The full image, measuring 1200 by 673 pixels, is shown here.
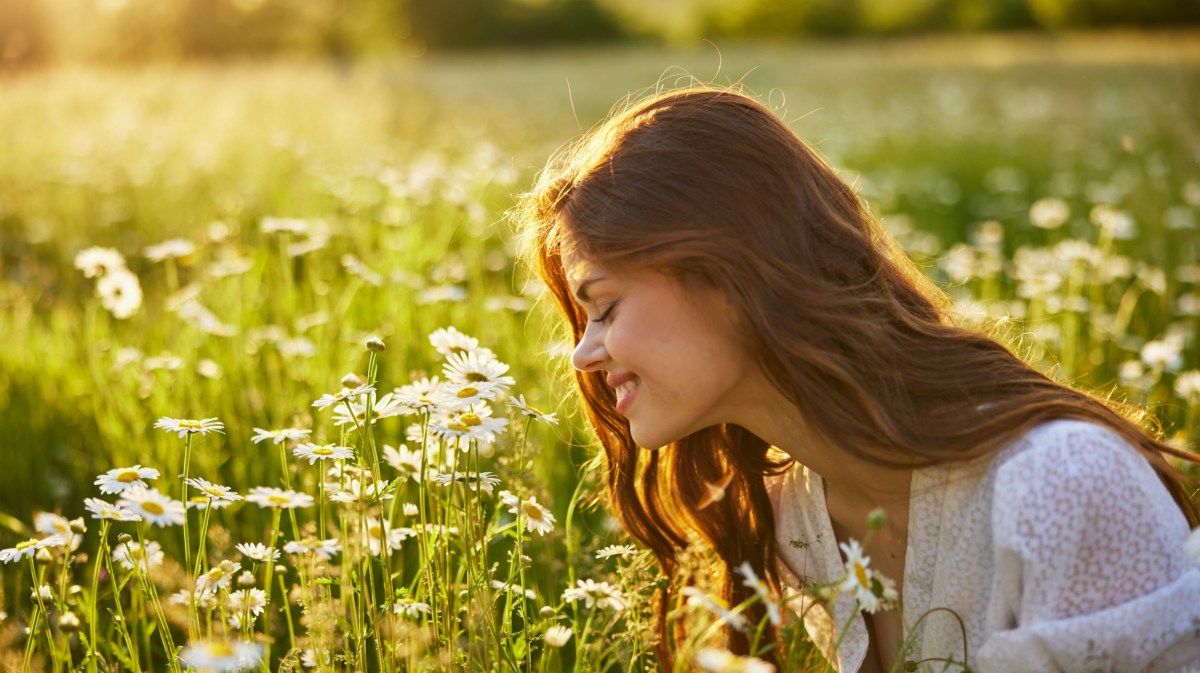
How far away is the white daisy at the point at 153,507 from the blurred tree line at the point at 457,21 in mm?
7806

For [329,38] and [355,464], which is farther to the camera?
[329,38]

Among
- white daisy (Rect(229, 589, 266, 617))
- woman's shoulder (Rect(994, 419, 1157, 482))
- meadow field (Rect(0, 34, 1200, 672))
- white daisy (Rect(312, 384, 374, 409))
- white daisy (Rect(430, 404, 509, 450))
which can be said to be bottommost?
meadow field (Rect(0, 34, 1200, 672))

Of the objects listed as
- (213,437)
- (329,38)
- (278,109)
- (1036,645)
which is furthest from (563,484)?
(329,38)

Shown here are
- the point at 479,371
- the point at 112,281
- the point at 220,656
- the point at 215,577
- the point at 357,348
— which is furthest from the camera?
the point at 357,348

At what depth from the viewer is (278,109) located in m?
8.66

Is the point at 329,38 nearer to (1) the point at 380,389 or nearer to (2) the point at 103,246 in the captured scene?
(2) the point at 103,246

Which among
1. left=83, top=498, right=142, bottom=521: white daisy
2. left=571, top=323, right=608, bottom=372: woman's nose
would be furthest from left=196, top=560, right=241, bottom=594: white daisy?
left=571, top=323, right=608, bottom=372: woman's nose

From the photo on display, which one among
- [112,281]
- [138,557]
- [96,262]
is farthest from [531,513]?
[112,281]

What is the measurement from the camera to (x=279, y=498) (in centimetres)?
153

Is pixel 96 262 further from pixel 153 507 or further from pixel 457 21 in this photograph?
pixel 457 21

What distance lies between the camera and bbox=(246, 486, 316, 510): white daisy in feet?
4.68

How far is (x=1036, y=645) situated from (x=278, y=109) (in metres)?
8.04

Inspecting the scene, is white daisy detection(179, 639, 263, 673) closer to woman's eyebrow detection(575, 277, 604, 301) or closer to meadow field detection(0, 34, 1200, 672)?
meadow field detection(0, 34, 1200, 672)

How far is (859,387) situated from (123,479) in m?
0.95
